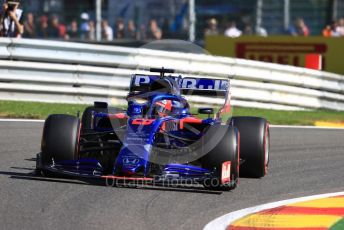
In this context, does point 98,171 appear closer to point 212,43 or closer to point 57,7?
point 212,43

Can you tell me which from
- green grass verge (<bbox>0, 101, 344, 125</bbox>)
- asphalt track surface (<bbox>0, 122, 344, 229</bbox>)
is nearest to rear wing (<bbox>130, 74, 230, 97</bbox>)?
asphalt track surface (<bbox>0, 122, 344, 229</bbox>)

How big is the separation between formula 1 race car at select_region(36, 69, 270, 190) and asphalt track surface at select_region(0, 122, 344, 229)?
0.15 meters

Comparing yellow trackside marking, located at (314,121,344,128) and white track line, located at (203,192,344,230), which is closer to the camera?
white track line, located at (203,192,344,230)

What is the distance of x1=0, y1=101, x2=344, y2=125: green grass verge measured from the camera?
13516 mm

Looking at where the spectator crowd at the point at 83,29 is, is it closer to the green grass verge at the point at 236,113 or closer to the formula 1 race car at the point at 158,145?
the green grass verge at the point at 236,113

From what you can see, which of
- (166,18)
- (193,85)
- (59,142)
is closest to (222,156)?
(59,142)

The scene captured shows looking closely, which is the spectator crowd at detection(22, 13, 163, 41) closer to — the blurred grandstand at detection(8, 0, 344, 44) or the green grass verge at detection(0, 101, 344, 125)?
the blurred grandstand at detection(8, 0, 344, 44)

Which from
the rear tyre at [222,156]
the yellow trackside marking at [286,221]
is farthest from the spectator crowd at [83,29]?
the yellow trackside marking at [286,221]

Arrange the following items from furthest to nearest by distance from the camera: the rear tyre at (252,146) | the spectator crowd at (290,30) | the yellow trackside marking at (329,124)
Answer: the spectator crowd at (290,30), the yellow trackside marking at (329,124), the rear tyre at (252,146)

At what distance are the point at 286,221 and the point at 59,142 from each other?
8.20 ft

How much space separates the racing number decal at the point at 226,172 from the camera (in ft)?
26.7

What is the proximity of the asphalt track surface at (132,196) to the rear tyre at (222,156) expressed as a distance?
109 millimetres

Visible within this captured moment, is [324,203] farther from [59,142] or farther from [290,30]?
[290,30]

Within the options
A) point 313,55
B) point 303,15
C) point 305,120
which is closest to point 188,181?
point 305,120
